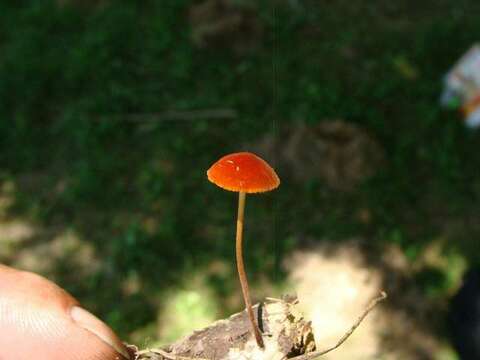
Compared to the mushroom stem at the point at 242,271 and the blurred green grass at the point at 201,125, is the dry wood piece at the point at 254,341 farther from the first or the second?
the blurred green grass at the point at 201,125

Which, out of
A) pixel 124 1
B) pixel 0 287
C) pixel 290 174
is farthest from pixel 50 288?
pixel 124 1

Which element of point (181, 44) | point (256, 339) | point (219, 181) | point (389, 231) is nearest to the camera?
point (219, 181)

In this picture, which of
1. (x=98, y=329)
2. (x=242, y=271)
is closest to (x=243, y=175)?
(x=242, y=271)

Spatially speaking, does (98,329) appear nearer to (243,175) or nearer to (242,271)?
(242,271)

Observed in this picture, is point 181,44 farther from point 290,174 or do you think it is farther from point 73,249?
point 73,249

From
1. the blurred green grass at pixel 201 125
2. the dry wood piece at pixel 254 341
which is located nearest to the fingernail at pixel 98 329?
the dry wood piece at pixel 254 341
